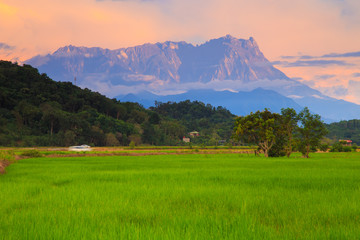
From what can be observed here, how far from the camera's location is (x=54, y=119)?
78812mm

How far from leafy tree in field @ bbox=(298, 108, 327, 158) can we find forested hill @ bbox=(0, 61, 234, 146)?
5438cm

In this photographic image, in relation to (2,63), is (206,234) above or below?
below

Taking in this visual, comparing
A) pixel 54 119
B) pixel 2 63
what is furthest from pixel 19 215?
pixel 2 63

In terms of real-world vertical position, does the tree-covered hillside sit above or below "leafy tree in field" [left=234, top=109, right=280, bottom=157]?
above

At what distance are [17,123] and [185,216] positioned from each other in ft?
263

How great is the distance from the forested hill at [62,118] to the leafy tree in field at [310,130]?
54.4 metres

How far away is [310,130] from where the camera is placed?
43.7m

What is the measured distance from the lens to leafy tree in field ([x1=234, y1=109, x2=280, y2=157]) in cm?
4297

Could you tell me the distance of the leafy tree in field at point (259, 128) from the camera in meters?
43.0

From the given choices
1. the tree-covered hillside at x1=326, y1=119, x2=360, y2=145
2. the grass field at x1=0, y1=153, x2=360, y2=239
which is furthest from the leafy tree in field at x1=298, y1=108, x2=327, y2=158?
the tree-covered hillside at x1=326, y1=119, x2=360, y2=145

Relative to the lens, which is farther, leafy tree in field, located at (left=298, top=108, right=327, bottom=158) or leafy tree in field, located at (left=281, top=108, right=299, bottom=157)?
leafy tree in field, located at (left=281, top=108, right=299, bottom=157)

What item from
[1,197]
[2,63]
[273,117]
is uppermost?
[2,63]

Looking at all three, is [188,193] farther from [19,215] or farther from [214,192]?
[19,215]

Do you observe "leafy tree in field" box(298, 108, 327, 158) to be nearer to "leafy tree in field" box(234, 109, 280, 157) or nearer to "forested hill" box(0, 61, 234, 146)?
"leafy tree in field" box(234, 109, 280, 157)
